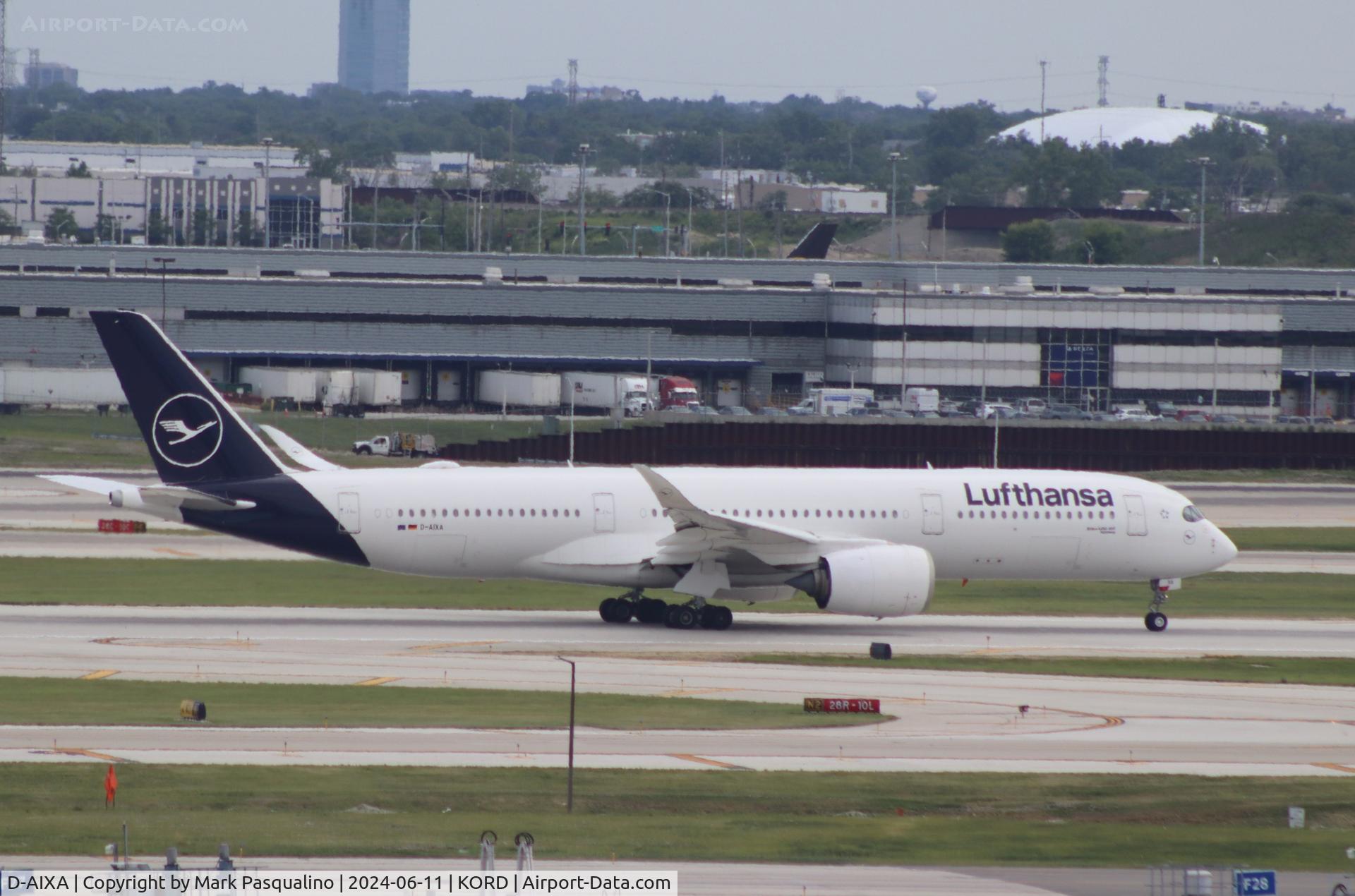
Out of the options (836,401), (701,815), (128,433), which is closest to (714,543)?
(701,815)

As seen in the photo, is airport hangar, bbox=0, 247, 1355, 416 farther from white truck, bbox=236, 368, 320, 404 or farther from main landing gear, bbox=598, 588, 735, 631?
main landing gear, bbox=598, 588, 735, 631

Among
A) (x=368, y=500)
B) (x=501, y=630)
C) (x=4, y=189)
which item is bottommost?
(x=501, y=630)

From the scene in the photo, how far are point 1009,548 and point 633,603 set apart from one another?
32.8 ft

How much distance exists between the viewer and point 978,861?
23375 mm

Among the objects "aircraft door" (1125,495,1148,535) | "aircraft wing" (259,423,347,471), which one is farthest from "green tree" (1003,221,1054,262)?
"aircraft wing" (259,423,347,471)

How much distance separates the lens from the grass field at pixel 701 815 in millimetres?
23453

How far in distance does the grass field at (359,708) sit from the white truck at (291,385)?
69.4 m

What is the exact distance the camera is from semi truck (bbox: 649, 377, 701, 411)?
10669 cm

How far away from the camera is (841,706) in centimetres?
3369

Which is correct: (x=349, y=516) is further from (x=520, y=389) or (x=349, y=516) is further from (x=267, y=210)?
(x=267, y=210)

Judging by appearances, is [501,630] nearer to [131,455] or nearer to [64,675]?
[64,675]

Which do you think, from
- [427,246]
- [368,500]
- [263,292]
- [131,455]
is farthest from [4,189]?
[368,500]

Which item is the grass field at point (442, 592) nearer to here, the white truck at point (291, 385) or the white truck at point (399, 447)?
the white truck at point (399, 447)

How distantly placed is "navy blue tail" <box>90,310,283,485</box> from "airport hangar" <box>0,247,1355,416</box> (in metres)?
65.8
